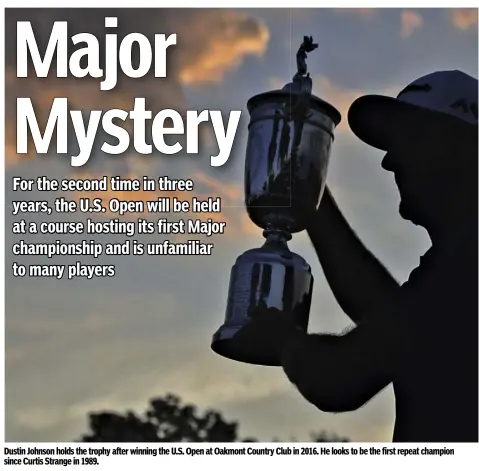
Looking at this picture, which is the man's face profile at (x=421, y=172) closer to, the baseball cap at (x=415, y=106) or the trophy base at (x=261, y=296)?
the baseball cap at (x=415, y=106)

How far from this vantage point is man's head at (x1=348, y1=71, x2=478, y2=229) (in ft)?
18.8

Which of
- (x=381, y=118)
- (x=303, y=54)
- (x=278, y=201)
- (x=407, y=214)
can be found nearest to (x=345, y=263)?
(x=407, y=214)

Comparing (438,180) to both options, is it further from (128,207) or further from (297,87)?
(128,207)

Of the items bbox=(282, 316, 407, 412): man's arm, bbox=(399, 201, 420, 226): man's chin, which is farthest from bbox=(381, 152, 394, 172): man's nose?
bbox=(282, 316, 407, 412): man's arm

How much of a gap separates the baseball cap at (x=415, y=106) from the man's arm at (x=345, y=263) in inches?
13.2

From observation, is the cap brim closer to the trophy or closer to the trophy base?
the trophy

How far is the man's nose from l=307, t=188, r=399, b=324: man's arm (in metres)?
0.31

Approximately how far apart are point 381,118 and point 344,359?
96 cm

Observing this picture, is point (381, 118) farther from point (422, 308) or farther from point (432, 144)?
point (422, 308)

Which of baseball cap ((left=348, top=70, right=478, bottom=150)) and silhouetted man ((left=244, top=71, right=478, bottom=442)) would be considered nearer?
silhouetted man ((left=244, top=71, right=478, bottom=442))

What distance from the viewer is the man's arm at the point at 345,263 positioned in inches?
233

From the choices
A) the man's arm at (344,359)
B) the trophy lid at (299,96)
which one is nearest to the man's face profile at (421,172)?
the trophy lid at (299,96)

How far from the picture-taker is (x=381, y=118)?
232 inches
